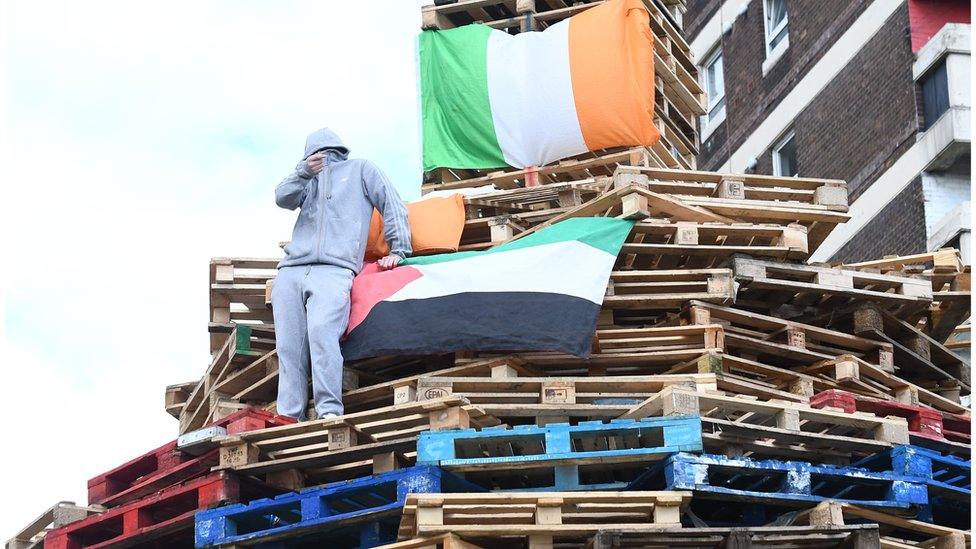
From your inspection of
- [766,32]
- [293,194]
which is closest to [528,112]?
[293,194]

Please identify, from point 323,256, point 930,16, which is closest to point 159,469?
point 323,256

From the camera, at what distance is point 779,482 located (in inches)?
615

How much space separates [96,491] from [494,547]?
166 inches

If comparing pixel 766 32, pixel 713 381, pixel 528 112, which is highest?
pixel 766 32

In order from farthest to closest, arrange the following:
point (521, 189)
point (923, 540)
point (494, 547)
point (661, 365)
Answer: point (521, 189) → point (661, 365) → point (923, 540) → point (494, 547)

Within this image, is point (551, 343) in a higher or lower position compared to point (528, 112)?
lower

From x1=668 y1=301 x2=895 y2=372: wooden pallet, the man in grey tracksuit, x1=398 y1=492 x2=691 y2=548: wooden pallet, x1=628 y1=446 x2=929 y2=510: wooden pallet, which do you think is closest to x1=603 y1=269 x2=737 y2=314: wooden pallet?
x1=668 y1=301 x2=895 y2=372: wooden pallet

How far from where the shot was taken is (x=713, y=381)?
16422mm

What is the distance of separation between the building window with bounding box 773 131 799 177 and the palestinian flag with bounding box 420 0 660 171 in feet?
44.5

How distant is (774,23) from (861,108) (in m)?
4.63

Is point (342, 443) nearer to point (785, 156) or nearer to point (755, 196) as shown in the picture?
point (755, 196)

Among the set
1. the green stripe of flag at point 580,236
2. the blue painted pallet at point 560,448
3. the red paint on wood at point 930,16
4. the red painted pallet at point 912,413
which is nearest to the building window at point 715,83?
the red paint on wood at point 930,16

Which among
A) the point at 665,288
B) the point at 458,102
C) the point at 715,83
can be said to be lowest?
the point at 665,288

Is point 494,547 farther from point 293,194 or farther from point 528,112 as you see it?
point 528,112
